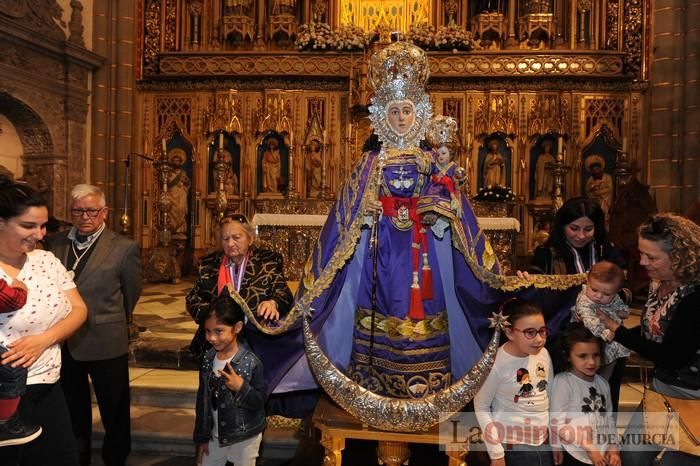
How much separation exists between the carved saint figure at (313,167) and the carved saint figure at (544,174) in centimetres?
422

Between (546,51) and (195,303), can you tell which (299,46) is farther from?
(195,303)

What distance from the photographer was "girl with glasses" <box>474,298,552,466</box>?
3.12m

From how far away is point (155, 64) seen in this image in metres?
12.1

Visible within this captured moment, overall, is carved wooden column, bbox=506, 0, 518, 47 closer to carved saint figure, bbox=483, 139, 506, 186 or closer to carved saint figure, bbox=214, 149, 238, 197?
carved saint figure, bbox=483, 139, 506, 186

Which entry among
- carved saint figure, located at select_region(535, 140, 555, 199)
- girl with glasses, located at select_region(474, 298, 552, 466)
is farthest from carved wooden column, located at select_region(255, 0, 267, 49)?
girl with glasses, located at select_region(474, 298, 552, 466)

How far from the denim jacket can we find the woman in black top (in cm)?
187

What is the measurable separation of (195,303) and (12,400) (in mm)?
1167

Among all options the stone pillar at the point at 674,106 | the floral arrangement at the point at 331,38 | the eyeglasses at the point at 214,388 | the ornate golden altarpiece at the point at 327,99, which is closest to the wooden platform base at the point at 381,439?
the eyeglasses at the point at 214,388

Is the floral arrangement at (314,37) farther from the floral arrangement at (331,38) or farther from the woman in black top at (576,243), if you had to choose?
the woman in black top at (576,243)

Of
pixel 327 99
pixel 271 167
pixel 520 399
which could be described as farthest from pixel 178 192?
pixel 520 399

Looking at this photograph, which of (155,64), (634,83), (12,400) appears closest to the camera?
(12,400)

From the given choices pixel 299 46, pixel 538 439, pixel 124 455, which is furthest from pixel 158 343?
pixel 299 46

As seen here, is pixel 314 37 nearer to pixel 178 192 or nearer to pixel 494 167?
pixel 178 192

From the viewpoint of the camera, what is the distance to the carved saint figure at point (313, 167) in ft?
38.4
